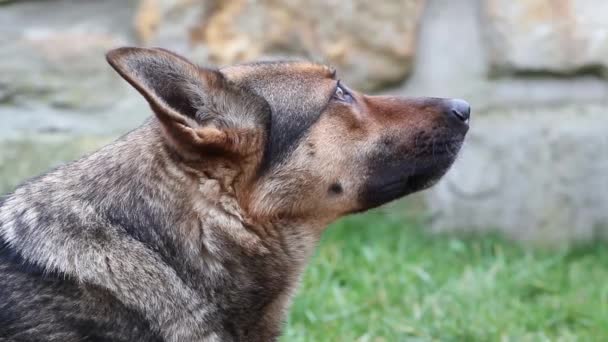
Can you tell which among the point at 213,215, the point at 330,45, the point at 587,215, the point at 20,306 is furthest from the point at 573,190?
the point at 20,306

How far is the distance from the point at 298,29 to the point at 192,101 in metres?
2.34

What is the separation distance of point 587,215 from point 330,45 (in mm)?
1662

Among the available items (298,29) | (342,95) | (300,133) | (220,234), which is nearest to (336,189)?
(300,133)

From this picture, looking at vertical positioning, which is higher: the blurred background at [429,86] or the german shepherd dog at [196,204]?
the german shepherd dog at [196,204]

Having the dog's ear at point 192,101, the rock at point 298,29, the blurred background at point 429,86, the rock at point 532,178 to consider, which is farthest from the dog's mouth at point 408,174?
the rock at point 532,178

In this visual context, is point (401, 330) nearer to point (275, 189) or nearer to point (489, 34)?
point (275, 189)

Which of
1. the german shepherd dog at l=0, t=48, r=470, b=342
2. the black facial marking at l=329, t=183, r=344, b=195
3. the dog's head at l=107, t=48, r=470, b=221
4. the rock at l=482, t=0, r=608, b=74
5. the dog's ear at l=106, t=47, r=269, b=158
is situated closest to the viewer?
the dog's ear at l=106, t=47, r=269, b=158

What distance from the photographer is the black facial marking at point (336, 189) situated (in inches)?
122

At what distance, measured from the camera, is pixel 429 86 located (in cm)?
526

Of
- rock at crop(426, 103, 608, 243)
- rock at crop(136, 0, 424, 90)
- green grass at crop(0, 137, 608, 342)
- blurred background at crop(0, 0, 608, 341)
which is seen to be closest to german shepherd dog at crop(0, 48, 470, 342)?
green grass at crop(0, 137, 608, 342)

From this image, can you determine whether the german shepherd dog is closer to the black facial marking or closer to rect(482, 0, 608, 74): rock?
the black facial marking

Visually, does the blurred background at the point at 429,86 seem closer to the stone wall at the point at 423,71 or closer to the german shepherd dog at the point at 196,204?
the stone wall at the point at 423,71

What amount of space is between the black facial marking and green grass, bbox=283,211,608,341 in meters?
0.97

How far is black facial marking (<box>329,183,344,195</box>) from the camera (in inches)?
122
